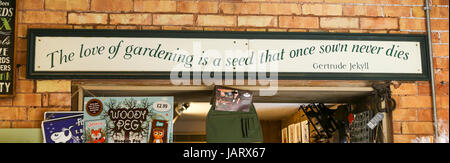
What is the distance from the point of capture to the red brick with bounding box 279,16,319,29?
11.1 feet

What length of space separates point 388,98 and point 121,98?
1.79 m

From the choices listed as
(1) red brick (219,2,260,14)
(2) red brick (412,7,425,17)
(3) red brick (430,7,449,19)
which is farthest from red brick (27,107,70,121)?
(3) red brick (430,7,449,19)

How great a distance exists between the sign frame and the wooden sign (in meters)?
0.11

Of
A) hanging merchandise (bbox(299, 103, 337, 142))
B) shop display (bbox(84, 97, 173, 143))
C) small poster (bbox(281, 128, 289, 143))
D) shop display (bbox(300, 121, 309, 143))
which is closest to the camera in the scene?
shop display (bbox(84, 97, 173, 143))

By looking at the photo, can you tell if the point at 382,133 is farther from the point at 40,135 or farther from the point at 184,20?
the point at 40,135

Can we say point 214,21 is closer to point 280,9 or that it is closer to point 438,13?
point 280,9

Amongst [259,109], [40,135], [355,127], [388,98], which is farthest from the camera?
[259,109]

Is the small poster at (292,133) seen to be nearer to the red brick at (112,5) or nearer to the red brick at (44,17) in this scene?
the red brick at (112,5)

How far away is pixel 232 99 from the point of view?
3285mm

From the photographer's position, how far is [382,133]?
3.35 m

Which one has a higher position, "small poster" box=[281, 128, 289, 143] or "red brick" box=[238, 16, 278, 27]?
"red brick" box=[238, 16, 278, 27]

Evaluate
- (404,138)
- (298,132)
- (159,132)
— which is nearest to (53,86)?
(159,132)

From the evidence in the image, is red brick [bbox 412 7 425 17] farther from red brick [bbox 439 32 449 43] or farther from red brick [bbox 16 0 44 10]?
red brick [bbox 16 0 44 10]

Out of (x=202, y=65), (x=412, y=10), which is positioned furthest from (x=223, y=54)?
(x=412, y=10)
